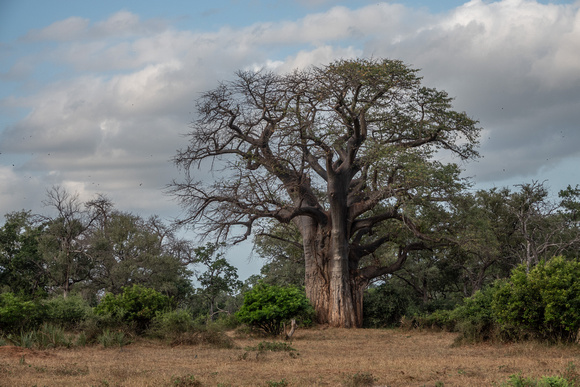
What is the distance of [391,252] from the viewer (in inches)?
1201

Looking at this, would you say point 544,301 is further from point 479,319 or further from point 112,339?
point 112,339

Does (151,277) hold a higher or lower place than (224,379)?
higher

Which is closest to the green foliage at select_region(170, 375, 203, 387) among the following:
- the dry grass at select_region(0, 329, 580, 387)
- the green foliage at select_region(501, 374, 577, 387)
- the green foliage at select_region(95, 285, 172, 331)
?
the dry grass at select_region(0, 329, 580, 387)

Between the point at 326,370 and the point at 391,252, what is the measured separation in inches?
784

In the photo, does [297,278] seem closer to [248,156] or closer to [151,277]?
[151,277]

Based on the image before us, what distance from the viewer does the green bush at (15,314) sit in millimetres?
15914

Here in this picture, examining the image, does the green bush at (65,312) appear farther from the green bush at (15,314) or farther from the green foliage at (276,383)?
the green foliage at (276,383)

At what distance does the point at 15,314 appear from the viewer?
16031 mm

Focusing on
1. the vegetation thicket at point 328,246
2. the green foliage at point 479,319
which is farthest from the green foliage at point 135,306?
the green foliage at point 479,319

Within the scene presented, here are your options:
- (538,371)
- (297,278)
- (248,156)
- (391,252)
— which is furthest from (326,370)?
(297,278)

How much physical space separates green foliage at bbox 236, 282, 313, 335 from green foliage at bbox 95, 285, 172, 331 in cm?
291

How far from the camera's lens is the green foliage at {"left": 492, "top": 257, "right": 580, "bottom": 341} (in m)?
13.3

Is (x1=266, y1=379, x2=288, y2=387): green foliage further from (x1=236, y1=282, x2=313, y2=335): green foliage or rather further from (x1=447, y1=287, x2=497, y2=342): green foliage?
(x1=236, y1=282, x2=313, y2=335): green foliage

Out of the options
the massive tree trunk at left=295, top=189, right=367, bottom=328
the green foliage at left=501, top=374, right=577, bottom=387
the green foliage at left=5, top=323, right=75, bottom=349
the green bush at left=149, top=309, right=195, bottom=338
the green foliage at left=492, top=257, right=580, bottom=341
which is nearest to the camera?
the green foliage at left=501, top=374, right=577, bottom=387
